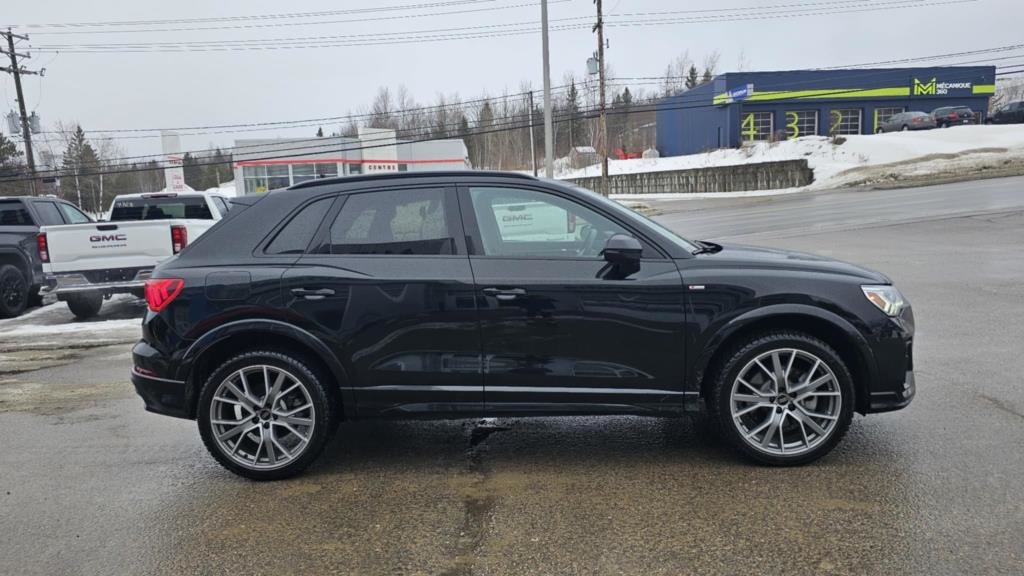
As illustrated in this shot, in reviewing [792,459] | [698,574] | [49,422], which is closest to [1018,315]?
[792,459]

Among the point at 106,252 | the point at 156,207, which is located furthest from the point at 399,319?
the point at 156,207

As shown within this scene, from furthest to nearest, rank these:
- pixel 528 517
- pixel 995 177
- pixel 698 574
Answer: pixel 995 177 < pixel 528 517 < pixel 698 574

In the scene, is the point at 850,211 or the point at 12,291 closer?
the point at 12,291

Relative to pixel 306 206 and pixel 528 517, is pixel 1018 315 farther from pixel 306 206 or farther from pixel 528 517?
pixel 306 206

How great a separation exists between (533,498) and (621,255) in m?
1.43

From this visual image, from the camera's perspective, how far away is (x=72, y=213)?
41.6 feet

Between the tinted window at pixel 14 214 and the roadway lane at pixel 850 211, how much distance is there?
14.4 metres

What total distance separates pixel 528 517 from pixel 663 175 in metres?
48.0

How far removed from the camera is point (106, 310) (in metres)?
11.5

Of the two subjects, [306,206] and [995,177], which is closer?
[306,206]

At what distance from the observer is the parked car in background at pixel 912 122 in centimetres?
4712

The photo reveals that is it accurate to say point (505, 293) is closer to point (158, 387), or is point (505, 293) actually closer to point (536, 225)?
point (536, 225)

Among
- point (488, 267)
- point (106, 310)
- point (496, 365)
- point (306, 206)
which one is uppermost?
point (306, 206)

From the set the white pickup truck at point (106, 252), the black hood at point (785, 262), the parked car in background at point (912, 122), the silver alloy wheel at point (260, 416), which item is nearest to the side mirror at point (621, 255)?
the black hood at point (785, 262)
